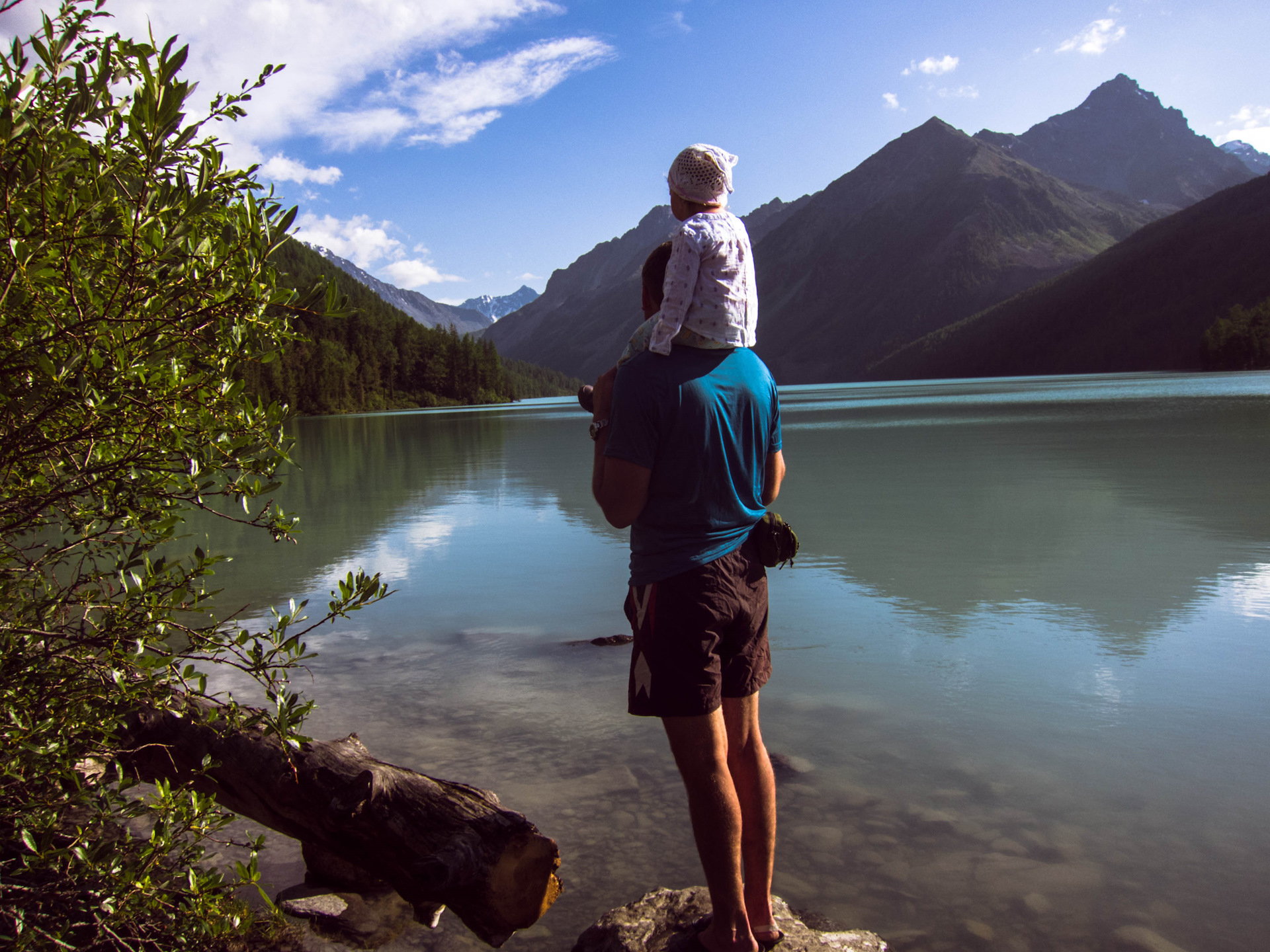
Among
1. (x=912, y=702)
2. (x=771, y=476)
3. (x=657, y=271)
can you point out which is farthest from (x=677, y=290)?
(x=912, y=702)

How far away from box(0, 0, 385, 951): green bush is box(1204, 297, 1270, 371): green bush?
440 ft

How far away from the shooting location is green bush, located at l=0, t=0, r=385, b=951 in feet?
6.97

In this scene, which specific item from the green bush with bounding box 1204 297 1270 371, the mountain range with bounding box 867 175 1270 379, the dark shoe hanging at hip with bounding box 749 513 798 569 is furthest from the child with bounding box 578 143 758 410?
the mountain range with bounding box 867 175 1270 379

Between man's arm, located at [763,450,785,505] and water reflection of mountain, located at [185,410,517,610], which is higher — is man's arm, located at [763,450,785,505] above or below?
above

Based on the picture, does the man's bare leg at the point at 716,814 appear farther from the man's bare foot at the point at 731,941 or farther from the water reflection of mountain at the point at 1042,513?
the water reflection of mountain at the point at 1042,513

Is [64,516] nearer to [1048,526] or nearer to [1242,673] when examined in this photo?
[1242,673]

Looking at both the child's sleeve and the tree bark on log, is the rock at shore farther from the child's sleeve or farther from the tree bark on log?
the child's sleeve

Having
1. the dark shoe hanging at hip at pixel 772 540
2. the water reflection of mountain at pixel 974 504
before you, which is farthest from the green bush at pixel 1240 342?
the dark shoe hanging at hip at pixel 772 540

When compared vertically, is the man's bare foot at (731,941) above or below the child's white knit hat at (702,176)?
below

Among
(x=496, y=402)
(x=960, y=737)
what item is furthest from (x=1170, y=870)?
(x=496, y=402)

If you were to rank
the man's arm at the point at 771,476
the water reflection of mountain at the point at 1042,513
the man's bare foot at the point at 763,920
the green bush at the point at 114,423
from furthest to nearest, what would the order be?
1. the water reflection of mountain at the point at 1042,513
2. the man's arm at the point at 771,476
3. the man's bare foot at the point at 763,920
4. the green bush at the point at 114,423

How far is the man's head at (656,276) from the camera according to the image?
2.89m

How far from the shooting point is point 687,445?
2604 millimetres

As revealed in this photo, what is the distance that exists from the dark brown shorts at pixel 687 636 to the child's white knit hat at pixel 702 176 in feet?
4.11
